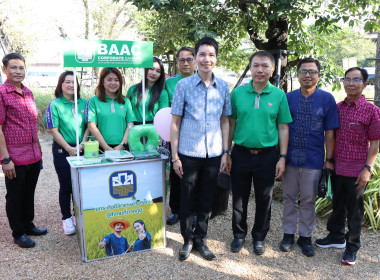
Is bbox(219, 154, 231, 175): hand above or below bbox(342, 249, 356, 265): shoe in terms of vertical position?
above

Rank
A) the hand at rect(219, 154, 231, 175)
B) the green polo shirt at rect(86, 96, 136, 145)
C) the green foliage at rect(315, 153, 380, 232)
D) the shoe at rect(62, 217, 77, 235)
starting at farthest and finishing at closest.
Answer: the green foliage at rect(315, 153, 380, 232) < the shoe at rect(62, 217, 77, 235) < the green polo shirt at rect(86, 96, 136, 145) < the hand at rect(219, 154, 231, 175)

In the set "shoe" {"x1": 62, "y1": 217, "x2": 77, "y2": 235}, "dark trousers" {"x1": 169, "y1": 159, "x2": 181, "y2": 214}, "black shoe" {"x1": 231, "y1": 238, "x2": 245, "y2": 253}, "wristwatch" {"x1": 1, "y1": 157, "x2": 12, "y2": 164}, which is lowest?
"black shoe" {"x1": 231, "y1": 238, "x2": 245, "y2": 253}

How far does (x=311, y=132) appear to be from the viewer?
3336mm

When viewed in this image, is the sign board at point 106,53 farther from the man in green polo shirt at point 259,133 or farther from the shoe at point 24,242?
the shoe at point 24,242

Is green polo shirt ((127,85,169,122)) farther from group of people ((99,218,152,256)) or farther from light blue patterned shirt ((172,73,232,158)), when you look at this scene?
group of people ((99,218,152,256))

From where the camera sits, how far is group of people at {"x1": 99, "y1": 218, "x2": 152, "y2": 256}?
3.37 meters

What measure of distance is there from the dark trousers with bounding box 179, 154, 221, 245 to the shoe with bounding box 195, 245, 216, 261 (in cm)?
5

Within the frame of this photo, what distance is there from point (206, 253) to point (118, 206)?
0.99 m

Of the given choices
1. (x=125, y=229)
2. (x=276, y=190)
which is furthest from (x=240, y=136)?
(x=276, y=190)

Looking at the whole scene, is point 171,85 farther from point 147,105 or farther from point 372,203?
point 372,203

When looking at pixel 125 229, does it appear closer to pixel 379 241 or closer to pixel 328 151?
pixel 328 151

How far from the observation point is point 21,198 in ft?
12.3

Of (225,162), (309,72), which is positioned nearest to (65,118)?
(225,162)

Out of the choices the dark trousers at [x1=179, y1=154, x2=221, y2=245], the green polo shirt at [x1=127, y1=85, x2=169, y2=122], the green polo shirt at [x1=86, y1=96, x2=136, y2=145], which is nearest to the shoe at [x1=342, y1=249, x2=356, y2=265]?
→ the dark trousers at [x1=179, y1=154, x2=221, y2=245]
